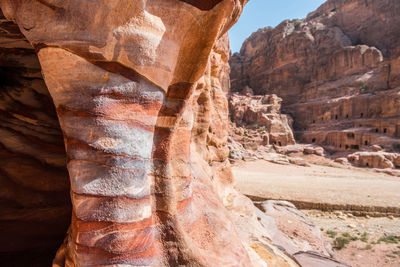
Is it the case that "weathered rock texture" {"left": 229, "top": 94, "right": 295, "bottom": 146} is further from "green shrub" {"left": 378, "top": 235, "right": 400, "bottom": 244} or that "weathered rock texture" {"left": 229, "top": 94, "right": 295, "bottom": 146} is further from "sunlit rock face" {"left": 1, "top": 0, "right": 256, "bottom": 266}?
"sunlit rock face" {"left": 1, "top": 0, "right": 256, "bottom": 266}

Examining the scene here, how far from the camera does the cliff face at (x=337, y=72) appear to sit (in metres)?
22.5

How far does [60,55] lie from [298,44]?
124 feet

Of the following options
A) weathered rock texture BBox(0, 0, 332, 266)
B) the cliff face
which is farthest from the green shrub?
the cliff face

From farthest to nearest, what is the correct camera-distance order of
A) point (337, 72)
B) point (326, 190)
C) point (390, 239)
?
point (337, 72) < point (326, 190) < point (390, 239)

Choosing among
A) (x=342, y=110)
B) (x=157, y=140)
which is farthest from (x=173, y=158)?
(x=342, y=110)

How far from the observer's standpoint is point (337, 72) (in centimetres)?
3016

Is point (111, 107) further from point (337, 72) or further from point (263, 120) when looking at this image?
point (337, 72)

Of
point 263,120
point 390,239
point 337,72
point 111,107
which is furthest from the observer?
point 337,72

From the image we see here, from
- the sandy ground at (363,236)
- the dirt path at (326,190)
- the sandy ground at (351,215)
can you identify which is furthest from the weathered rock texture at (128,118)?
the dirt path at (326,190)

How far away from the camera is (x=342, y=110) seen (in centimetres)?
2595

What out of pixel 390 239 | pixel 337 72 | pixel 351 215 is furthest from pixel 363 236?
pixel 337 72

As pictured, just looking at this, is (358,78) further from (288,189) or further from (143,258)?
(143,258)

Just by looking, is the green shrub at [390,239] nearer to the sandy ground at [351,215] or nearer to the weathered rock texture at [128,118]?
the sandy ground at [351,215]

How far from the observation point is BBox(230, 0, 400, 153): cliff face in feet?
73.9
